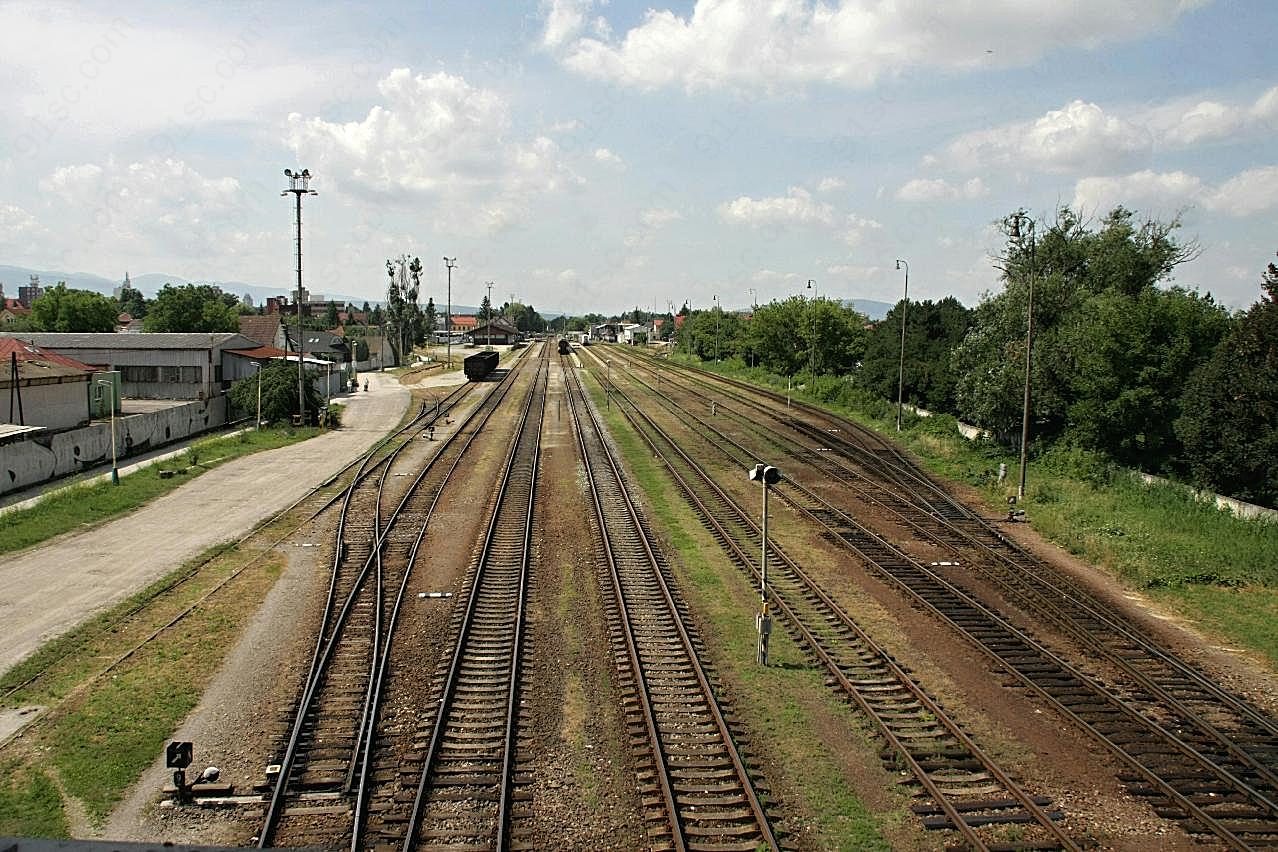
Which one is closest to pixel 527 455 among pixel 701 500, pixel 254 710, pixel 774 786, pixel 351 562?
pixel 701 500

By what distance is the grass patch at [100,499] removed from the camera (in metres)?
23.0

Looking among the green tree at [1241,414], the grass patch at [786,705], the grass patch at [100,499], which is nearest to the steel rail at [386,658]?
the grass patch at [786,705]

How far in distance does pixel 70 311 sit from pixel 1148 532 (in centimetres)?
8690

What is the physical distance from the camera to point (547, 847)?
9562 millimetres

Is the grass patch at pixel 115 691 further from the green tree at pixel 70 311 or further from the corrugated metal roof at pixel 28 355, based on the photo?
the green tree at pixel 70 311

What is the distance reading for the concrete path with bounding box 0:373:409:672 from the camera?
1686cm

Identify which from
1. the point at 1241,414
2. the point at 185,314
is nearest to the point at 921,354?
the point at 1241,414

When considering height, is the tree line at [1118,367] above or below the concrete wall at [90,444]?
above

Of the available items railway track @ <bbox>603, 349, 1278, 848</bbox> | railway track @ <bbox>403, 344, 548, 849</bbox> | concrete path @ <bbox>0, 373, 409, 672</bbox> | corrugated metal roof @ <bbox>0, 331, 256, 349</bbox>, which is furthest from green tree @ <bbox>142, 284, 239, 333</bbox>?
railway track @ <bbox>603, 349, 1278, 848</bbox>

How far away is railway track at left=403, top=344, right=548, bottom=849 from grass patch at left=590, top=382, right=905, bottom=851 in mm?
3218

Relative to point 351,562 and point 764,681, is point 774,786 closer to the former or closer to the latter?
point 764,681

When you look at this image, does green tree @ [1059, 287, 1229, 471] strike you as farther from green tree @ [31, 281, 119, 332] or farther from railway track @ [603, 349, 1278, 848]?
green tree @ [31, 281, 119, 332]

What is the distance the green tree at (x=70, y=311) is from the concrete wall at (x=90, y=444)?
45595 millimetres

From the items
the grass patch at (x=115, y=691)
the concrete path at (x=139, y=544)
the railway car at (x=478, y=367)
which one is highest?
the railway car at (x=478, y=367)
